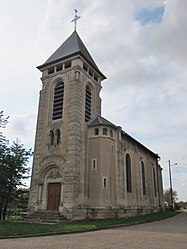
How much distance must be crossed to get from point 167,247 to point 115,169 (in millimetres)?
14468

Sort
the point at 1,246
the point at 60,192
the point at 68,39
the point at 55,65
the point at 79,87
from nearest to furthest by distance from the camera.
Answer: the point at 1,246
the point at 60,192
the point at 79,87
the point at 55,65
the point at 68,39

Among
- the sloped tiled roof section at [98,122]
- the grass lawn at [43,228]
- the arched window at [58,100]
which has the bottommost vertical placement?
the grass lawn at [43,228]

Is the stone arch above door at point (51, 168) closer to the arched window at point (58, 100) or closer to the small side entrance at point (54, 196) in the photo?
the small side entrance at point (54, 196)

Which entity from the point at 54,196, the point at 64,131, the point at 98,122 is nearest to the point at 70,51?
the point at 98,122

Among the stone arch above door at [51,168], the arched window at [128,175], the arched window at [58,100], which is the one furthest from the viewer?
the arched window at [128,175]

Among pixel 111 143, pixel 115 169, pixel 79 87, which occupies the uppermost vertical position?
pixel 79 87

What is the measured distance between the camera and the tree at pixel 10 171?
68.9ft

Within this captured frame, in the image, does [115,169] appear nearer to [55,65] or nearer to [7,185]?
[7,185]

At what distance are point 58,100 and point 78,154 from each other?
22.4 ft

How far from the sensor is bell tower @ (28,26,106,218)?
20516 mm

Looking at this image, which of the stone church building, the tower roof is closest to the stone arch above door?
the stone church building

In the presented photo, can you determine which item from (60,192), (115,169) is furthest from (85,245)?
(115,169)

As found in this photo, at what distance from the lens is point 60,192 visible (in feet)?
68.0

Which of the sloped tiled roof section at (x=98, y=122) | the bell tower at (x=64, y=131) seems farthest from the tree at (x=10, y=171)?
the sloped tiled roof section at (x=98, y=122)
